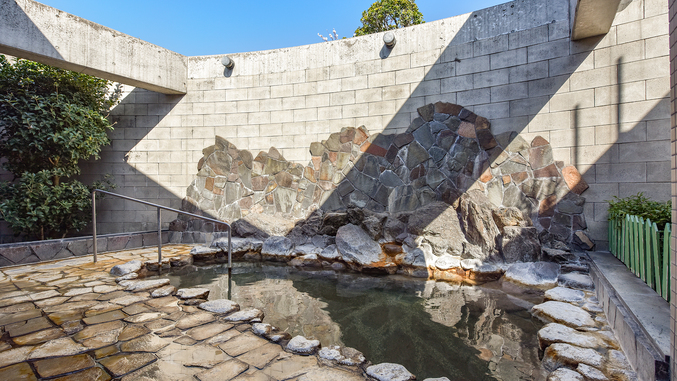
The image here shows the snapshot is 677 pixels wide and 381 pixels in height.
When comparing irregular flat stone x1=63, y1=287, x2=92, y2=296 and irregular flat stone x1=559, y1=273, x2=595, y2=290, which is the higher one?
irregular flat stone x1=63, y1=287, x2=92, y2=296

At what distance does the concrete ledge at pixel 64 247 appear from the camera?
3914 mm

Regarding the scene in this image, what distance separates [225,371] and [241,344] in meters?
0.31

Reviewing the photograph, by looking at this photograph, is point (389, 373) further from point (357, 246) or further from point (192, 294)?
point (357, 246)

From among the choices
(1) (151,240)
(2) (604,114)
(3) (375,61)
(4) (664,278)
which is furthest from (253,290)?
(2) (604,114)

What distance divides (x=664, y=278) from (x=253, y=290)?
3.32 metres

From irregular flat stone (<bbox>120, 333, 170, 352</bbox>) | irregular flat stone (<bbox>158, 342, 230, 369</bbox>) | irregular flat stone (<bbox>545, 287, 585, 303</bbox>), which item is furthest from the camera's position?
irregular flat stone (<bbox>545, 287, 585, 303</bbox>)

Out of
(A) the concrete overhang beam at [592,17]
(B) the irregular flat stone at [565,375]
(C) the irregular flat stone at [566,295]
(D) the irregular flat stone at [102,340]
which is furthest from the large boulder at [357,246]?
(A) the concrete overhang beam at [592,17]

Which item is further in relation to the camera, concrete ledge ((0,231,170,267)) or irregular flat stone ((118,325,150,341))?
concrete ledge ((0,231,170,267))

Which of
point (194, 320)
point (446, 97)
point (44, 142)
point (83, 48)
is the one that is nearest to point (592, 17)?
→ point (446, 97)

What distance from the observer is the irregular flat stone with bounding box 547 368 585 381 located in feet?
5.50

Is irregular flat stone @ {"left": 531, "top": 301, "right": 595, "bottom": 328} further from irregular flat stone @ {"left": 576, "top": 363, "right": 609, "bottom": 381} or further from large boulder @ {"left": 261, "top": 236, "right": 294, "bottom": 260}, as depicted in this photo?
large boulder @ {"left": 261, "top": 236, "right": 294, "bottom": 260}

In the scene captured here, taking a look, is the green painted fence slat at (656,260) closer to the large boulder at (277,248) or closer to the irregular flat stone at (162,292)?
the irregular flat stone at (162,292)

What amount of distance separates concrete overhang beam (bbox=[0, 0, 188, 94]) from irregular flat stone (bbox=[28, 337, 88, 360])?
4282 mm

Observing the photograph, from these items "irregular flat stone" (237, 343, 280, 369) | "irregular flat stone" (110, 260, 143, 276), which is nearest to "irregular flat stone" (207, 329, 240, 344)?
"irregular flat stone" (237, 343, 280, 369)
